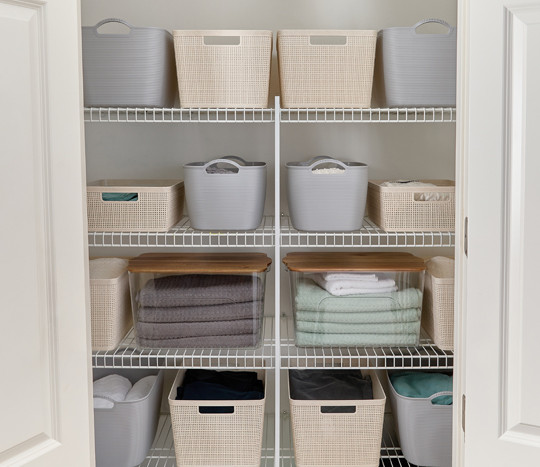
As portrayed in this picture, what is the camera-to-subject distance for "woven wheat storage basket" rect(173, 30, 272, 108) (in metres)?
1.74

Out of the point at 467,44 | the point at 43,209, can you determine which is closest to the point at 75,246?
the point at 43,209

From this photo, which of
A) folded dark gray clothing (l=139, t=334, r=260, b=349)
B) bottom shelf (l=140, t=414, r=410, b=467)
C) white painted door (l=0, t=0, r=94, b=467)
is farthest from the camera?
bottom shelf (l=140, t=414, r=410, b=467)

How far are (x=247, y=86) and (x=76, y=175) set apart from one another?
57 centimetres

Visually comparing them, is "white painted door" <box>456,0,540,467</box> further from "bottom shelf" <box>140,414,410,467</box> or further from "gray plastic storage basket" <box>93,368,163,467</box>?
"gray plastic storage basket" <box>93,368,163,467</box>

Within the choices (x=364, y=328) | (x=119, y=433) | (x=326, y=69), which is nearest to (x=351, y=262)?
(x=364, y=328)

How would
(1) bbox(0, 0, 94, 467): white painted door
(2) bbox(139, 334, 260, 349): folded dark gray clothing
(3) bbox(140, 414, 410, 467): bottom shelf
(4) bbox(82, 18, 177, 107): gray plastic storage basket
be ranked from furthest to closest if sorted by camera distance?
(3) bbox(140, 414, 410, 467): bottom shelf, (2) bbox(139, 334, 260, 349): folded dark gray clothing, (4) bbox(82, 18, 177, 107): gray plastic storage basket, (1) bbox(0, 0, 94, 467): white painted door

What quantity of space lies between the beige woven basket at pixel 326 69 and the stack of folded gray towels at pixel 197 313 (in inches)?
21.2

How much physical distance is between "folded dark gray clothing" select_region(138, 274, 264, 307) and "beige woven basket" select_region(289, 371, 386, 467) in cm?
33

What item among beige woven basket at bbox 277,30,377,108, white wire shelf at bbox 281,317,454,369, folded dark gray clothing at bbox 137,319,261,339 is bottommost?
white wire shelf at bbox 281,317,454,369

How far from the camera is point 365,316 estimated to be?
1.81 meters

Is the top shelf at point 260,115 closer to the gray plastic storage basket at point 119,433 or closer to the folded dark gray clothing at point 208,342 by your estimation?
the folded dark gray clothing at point 208,342

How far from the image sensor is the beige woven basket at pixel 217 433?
1798 millimetres

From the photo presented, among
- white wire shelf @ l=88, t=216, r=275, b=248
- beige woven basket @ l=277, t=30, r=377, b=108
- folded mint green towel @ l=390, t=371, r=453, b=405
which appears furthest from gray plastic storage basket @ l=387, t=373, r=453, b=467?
beige woven basket @ l=277, t=30, r=377, b=108

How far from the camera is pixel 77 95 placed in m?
1.41
